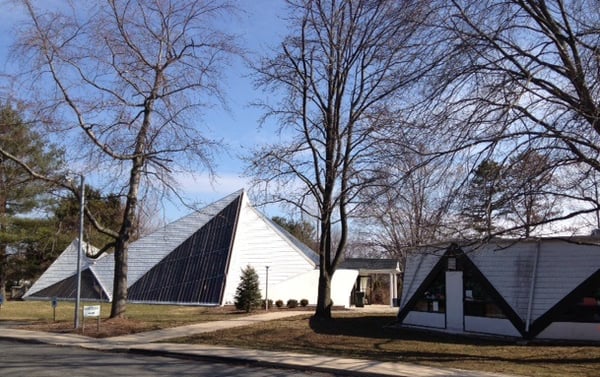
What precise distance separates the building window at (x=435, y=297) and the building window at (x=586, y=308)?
4.39 meters

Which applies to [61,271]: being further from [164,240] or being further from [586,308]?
[586,308]

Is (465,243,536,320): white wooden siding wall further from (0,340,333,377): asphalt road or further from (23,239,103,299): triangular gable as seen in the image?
(23,239,103,299): triangular gable

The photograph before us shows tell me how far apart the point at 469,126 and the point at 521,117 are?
106 centimetres

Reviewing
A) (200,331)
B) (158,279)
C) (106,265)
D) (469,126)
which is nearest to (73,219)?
(106,265)

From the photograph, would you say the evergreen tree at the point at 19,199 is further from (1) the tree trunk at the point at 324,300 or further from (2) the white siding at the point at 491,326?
(2) the white siding at the point at 491,326

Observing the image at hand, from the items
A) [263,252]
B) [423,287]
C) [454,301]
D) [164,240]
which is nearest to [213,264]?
[263,252]

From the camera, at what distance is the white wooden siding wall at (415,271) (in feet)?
72.8

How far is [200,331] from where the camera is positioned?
20.6 meters

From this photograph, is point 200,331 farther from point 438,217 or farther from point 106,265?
point 106,265

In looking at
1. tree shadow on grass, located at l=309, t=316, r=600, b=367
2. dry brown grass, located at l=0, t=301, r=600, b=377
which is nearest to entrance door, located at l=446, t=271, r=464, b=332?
tree shadow on grass, located at l=309, t=316, r=600, b=367

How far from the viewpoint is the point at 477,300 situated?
19828 millimetres

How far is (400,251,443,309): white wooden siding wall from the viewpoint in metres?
22.2

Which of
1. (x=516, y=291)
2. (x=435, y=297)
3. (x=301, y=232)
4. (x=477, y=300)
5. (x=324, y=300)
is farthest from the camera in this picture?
(x=301, y=232)

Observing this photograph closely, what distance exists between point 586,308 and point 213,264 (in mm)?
24352
